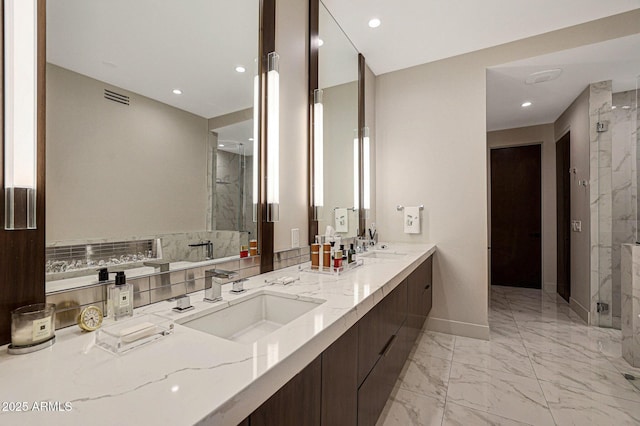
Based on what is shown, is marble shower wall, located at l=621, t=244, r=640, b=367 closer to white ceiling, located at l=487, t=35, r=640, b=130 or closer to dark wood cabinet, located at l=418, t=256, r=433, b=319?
dark wood cabinet, located at l=418, t=256, r=433, b=319

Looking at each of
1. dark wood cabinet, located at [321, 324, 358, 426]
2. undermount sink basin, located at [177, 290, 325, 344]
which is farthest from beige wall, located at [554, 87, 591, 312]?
undermount sink basin, located at [177, 290, 325, 344]

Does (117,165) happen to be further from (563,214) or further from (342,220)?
(563,214)

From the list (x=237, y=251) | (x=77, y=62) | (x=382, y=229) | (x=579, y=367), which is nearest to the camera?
(x=77, y=62)

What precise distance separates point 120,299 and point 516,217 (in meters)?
5.57

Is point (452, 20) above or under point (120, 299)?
above

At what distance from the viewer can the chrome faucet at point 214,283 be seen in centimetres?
110

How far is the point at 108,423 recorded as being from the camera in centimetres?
46

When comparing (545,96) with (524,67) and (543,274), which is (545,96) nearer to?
(524,67)

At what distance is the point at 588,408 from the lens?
68.5 inches

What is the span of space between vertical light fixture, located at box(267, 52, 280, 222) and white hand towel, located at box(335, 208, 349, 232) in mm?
869

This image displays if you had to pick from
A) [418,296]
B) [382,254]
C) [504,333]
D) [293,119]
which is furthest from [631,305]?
[293,119]

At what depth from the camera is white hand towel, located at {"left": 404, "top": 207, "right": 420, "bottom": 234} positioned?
302 cm

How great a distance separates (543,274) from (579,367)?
2840mm

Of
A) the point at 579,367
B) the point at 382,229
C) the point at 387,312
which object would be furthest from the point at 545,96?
the point at 387,312
